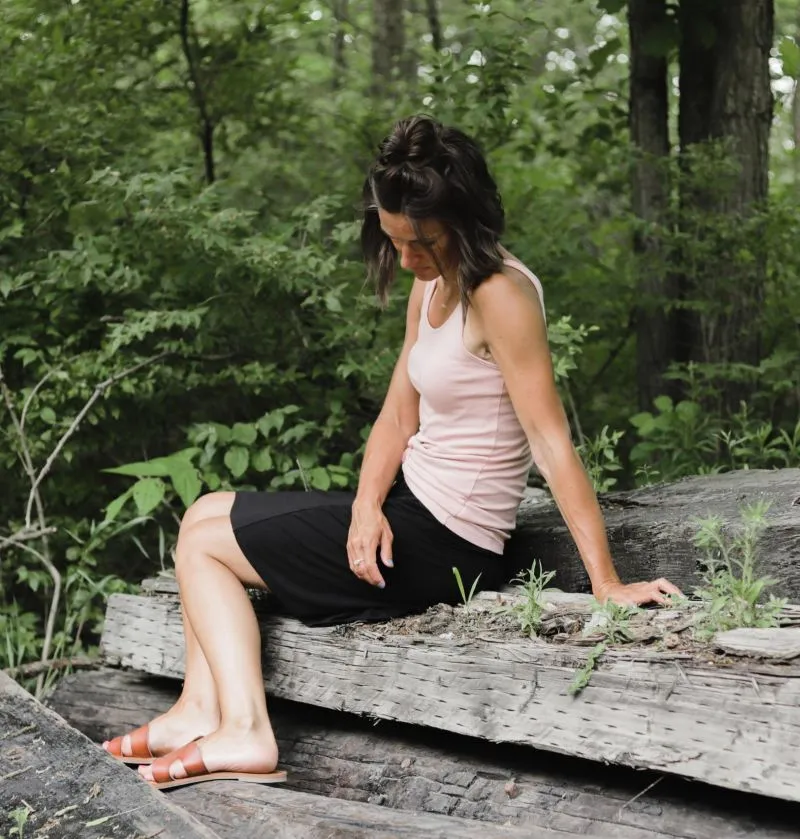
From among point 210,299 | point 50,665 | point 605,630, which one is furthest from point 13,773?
point 210,299

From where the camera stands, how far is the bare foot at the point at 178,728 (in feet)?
10.5

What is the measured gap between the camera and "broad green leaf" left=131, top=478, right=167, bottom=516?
4207 mm

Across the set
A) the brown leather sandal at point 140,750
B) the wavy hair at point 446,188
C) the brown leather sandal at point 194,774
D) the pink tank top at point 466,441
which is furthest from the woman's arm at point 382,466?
the brown leather sandal at point 140,750

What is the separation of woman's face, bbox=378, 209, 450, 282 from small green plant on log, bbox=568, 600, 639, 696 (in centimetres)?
108

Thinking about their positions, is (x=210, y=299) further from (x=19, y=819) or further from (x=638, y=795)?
(x=638, y=795)

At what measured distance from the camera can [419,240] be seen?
3000 millimetres

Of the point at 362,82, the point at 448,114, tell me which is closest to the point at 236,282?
the point at 448,114

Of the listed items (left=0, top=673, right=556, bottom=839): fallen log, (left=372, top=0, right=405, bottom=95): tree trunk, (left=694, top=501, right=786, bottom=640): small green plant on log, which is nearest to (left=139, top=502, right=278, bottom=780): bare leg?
(left=0, top=673, right=556, bottom=839): fallen log

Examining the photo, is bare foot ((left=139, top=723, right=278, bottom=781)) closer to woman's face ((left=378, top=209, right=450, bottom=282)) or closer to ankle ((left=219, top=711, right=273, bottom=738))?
ankle ((left=219, top=711, right=273, bottom=738))

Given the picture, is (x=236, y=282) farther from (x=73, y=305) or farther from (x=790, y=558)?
(x=790, y=558)

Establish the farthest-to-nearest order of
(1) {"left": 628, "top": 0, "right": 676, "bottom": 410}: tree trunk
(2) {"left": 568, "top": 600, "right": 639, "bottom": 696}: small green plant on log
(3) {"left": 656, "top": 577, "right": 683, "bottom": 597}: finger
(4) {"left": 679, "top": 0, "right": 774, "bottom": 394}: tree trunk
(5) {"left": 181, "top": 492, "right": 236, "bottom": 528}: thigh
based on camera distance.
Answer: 1. (1) {"left": 628, "top": 0, "right": 676, "bottom": 410}: tree trunk
2. (4) {"left": 679, "top": 0, "right": 774, "bottom": 394}: tree trunk
3. (5) {"left": 181, "top": 492, "right": 236, "bottom": 528}: thigh
4. (3) {"left": 656, "top": 577, "right": 683, "bottom": 597}: finger
5. (2) {"left": 568, "top": 600, "right": 639, "bottom": 696}: small green plant on log

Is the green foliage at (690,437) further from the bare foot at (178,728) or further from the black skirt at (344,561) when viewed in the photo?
the bare foot at (178,728)

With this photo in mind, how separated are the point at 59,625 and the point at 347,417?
184cm

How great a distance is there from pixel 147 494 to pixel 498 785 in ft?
6.78
